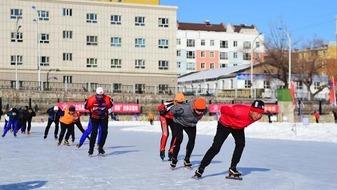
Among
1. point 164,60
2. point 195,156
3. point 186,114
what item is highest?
point 164,60

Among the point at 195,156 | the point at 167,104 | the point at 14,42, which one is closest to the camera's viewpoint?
the point at 167,104

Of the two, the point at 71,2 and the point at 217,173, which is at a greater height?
the point at 71,2

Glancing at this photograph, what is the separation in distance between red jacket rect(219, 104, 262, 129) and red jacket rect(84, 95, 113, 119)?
4.83m

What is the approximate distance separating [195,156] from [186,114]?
12.6 ft

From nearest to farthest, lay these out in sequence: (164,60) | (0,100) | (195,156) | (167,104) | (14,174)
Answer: (14,174)
(167,104)
(195,156)
(0,100)
(164,60)

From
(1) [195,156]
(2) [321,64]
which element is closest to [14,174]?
(1) [195,156]

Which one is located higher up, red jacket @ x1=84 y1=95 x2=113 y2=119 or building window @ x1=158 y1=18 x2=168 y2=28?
building window @ x1=158 y1=18 x2=168 y2=28

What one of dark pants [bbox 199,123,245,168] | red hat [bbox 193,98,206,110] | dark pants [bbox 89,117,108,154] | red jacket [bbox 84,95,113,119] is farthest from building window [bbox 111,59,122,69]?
dark pants [bbox 199,123,245,168]

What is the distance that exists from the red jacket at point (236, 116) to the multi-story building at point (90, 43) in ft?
140

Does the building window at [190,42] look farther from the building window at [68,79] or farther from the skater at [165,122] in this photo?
the skater at [165,122]

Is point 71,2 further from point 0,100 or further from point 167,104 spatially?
point 167,104

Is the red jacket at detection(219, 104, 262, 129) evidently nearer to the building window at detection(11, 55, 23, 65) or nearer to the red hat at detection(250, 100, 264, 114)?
the red hat at detection(250, 100, 264, 114)

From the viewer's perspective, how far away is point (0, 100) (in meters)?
42.2

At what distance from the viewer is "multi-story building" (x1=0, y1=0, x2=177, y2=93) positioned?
181 feet
